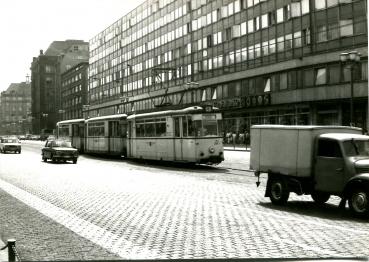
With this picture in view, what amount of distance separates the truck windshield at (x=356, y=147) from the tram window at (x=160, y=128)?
1732cm

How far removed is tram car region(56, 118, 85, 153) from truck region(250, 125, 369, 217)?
32.9 m

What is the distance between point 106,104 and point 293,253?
299 ft

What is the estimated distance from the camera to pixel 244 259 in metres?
7.10

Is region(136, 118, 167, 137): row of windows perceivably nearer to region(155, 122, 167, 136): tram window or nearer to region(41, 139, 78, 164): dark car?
region(155, 122, 167, 136): tram window

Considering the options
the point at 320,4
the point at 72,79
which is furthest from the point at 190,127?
the point at 72,79

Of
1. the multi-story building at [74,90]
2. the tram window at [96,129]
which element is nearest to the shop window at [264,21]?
the tram window at [96,129]

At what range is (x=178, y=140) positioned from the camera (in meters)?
27.1

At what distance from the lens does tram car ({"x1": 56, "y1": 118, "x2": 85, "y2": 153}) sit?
45344mm

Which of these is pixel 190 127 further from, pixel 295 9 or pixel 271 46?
pixel 271 46

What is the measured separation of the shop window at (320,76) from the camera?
4350 centimetres

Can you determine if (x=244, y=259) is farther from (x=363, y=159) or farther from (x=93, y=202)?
(x=93, y=202)

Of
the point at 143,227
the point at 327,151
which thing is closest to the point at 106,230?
the point at 143,227

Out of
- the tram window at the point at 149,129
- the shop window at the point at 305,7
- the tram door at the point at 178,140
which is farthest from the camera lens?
the shop window at the point at 305,7

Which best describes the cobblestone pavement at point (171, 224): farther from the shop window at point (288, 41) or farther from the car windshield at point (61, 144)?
the shop window at point (288, 41)
